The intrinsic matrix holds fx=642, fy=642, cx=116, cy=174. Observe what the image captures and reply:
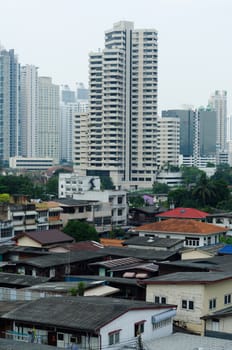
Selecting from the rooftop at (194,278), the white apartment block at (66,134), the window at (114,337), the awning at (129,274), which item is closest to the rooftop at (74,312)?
the window at (114,337)

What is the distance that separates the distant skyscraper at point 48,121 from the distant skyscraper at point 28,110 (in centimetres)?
210

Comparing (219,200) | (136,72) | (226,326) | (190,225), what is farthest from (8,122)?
(226,326)

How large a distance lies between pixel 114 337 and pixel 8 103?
113 meters

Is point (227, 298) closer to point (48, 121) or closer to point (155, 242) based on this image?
point (155, 242)

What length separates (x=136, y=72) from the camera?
87312mm

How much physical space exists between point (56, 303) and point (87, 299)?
919 millimetres

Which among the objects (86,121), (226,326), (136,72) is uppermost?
(136,72)

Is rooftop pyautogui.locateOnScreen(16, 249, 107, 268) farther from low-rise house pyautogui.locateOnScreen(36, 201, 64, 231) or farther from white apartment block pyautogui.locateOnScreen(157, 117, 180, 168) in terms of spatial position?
white apartment block pyautogui.locateOnScreen(157, 117, 180, 168)

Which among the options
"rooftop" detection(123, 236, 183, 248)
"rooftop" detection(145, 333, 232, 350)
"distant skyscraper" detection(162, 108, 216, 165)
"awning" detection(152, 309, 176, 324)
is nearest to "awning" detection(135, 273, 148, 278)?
"awning" detection(152, 309, 176, 324)

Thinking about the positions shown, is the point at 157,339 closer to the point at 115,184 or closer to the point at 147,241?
the point at 147,241

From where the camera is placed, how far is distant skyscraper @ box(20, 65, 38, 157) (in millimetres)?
131250

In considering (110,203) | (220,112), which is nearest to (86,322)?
(110,203)

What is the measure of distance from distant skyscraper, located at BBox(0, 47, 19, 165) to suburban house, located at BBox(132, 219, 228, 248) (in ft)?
303

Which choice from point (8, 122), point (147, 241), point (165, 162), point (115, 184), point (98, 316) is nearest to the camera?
point (98, 316)
